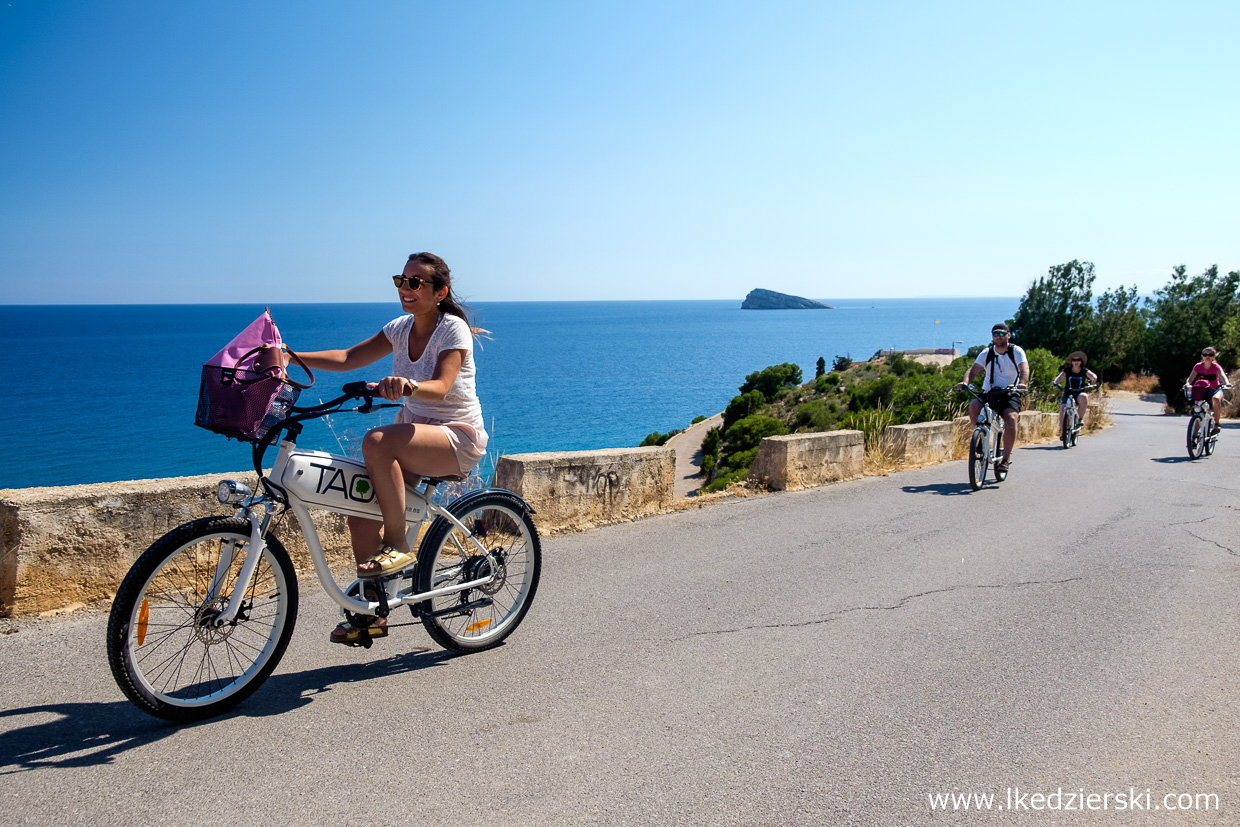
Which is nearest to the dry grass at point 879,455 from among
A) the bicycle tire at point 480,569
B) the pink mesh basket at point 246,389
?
the bicycle tire at point 480,569

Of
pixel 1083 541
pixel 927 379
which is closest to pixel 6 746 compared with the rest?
pixel 1083 541

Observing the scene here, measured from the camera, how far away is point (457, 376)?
381 cm

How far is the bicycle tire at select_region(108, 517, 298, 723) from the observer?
10.0 ft

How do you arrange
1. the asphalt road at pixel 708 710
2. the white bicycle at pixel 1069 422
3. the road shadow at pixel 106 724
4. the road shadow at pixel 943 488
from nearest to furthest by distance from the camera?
the asphalt road at pixel 708 710 < the road shadow at pixel 106 724 < the road shadow at pixel 943 488 < the white bicycle at pixel 1069 422

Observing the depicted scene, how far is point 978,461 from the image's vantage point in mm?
9570

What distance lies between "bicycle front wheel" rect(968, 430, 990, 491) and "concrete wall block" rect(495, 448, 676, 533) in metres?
4.15

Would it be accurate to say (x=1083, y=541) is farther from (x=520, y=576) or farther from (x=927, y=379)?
(x=927, y=379)

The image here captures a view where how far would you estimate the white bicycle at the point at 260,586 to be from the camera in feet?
10.3

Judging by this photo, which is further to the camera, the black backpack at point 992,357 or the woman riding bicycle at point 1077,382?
the woman riding bicycle at point 1077,382

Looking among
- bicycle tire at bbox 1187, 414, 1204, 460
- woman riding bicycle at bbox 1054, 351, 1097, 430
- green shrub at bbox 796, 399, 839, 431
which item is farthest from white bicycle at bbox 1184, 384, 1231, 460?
green shrub at bbox 796, 399, 839, 431

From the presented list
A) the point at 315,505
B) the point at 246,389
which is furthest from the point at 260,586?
the point at 246,389

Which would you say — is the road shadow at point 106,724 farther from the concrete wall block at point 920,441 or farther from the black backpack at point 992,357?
the black backpack at point 992,357

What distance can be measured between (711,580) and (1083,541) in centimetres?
372

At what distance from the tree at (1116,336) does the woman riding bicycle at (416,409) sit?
55149 mm
